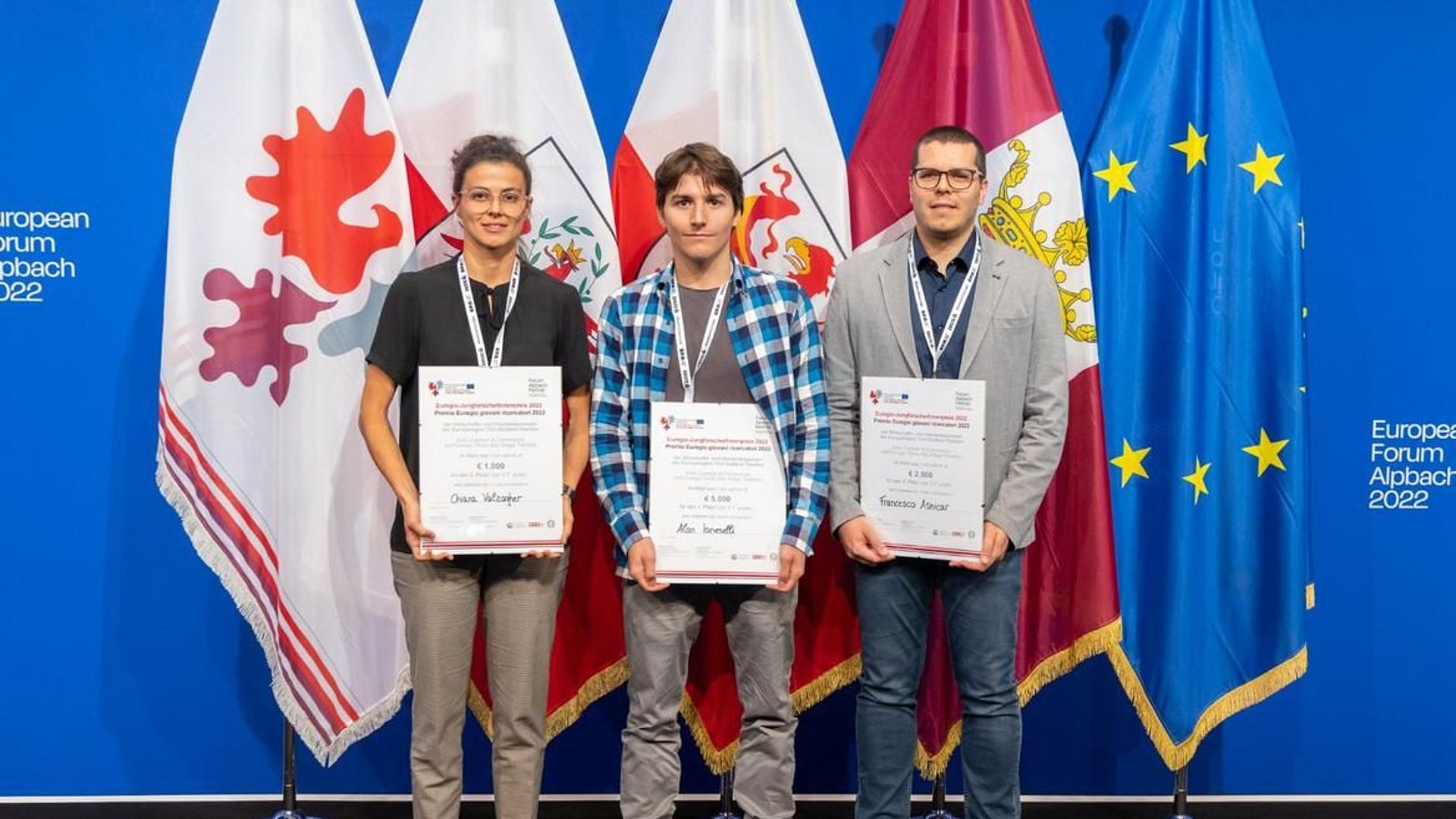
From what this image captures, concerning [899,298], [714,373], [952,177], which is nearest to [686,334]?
[714,373]

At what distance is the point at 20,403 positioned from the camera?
338 centimetres

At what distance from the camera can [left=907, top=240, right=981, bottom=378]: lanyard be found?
2664mm

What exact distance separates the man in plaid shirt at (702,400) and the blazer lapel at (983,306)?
34 centimetres

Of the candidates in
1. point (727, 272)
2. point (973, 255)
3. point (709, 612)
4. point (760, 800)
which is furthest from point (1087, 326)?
point (760, 800)

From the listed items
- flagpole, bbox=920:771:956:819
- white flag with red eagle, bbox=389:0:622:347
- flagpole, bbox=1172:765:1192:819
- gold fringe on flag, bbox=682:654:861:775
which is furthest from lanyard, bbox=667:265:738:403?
flagpole, bbox=1172:765:1192:819

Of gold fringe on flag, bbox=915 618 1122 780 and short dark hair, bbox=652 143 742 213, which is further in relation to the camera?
gold fringe on flag, bbox=915 618 1122 780

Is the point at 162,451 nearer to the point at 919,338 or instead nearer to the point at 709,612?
the point at 709,612

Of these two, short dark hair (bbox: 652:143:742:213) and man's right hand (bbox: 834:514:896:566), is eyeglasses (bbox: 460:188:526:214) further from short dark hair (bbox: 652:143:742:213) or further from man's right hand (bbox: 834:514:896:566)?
man's right hand (bbox: 834:514:896:566)

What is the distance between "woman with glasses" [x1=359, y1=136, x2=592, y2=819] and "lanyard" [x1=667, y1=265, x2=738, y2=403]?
23 centimetres

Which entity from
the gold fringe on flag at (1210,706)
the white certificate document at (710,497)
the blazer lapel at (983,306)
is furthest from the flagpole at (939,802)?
the blazer lapel at (983,306)

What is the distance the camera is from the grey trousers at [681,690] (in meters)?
2.62

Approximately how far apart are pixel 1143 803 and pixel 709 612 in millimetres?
1616

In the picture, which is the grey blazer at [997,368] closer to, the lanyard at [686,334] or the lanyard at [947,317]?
the lanyard at [947,317]

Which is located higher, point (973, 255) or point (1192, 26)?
point (1192, 26)
